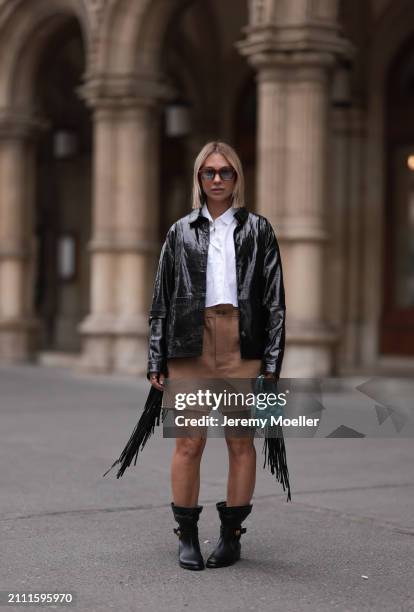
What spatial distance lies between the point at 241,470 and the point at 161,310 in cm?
74

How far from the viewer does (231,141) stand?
19.8 m

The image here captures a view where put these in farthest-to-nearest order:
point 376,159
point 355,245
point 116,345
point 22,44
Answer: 1. point 22,44
2. point 355,245
3. point 376,159
4. point 116,345

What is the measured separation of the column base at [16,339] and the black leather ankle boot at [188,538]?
13637 millimetres

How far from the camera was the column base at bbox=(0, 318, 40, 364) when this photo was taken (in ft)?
60.6

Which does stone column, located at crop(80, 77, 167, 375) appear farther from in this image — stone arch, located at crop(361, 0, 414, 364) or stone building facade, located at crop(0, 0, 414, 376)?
stone arch, located at crop(361, 0, 414, 364)

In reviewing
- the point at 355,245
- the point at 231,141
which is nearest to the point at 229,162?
the point at 355,245

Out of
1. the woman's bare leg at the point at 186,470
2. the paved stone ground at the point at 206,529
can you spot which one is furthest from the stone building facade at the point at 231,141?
the woman's bare leg at the point at 186,470

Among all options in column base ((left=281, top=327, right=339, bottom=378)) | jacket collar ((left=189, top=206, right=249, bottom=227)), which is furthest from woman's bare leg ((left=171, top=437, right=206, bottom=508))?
column base ((left=281, top=327, right=339, bottom=378))

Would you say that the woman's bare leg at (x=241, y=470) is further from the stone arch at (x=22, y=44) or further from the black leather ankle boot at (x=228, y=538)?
the stone arch at (x=22, y=44)

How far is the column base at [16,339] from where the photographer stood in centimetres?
1847

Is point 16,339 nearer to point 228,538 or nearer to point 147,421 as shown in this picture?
point 147,421


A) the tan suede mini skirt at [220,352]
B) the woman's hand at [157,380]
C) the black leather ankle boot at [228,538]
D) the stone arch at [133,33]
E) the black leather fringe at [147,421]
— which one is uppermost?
the stone arch at [133,33]

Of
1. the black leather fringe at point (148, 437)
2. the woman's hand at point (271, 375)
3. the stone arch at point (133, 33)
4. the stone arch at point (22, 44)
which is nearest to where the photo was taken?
the woman's hand at point (271, 375)

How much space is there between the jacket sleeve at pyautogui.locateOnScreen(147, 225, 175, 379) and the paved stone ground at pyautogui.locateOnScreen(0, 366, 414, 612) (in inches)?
33.0
